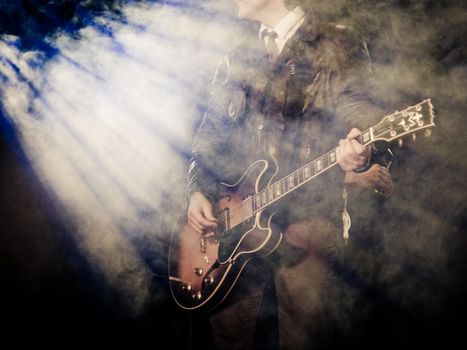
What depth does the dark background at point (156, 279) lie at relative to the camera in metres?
1.38

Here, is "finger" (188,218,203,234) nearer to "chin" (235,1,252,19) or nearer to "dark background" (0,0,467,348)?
"dark background" (0,0,467,348)

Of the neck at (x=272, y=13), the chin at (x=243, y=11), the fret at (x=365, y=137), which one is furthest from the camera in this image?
the chin at (x=243, y=11)

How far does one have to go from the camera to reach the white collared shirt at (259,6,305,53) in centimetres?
198

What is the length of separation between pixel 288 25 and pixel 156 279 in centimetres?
200

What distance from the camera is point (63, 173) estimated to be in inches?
122

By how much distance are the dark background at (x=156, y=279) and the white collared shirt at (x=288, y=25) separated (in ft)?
1.12

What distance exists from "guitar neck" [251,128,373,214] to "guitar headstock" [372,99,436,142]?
51 mm

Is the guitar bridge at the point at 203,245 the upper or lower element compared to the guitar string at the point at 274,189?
lower

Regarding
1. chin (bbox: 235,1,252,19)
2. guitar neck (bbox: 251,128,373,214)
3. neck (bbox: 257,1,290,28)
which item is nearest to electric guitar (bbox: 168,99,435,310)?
guitar neck (bbox: 251,128,373,214)

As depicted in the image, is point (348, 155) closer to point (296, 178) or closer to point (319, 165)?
point (319, 165)

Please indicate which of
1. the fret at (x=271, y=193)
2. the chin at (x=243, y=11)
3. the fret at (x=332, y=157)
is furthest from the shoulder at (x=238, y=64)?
the fret at (x=332, y=157)

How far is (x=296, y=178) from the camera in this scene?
5.34ft

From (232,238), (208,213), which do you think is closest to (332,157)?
(232,238)

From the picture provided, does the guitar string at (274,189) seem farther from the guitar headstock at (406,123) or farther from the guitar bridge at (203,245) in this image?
the guitar bridge at (203,245)
